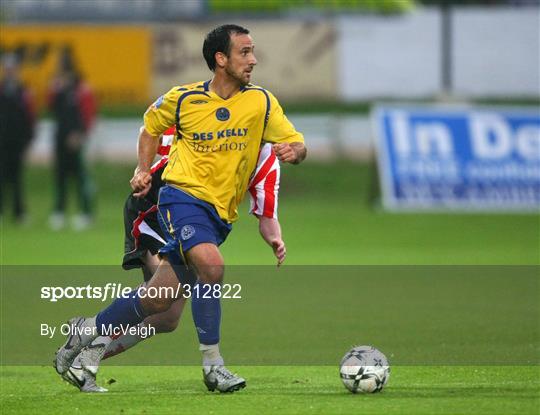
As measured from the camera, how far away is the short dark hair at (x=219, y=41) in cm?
823

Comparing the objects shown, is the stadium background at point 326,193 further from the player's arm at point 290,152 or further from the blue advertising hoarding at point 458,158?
the player's arm at point 290,152

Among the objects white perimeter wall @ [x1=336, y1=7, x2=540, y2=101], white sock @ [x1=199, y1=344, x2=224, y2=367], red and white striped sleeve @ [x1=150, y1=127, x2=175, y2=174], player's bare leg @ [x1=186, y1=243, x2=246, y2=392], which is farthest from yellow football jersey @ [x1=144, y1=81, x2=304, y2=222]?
white perimeter wall @ [x1=336, y1=7, x2=540, y2=101]

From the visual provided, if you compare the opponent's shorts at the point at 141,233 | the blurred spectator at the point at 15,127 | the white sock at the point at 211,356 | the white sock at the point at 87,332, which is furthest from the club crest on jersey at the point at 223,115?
the blurred spectator at the point at 15,127

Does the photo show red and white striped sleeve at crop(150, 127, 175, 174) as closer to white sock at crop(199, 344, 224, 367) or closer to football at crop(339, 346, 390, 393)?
white sock at crop(199, 344, 224, 367)

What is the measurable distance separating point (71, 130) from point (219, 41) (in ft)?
42.3

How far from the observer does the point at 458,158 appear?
23094mm

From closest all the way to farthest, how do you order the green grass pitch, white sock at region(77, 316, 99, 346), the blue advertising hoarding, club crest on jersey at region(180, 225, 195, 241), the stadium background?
the green grass pitch → club crest on jersey at region(180, 225, 195, 241) → white sock at region(77, 316, 99, 346) → the stadium background → the blue advertising hoarding

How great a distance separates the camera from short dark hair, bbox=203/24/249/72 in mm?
8234

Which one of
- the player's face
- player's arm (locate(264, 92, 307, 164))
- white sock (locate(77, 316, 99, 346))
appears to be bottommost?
white sock (locate(77, 316, 99, 346))

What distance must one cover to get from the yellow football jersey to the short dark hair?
18 cm

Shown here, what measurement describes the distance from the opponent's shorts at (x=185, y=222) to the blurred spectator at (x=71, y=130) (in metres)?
12.6

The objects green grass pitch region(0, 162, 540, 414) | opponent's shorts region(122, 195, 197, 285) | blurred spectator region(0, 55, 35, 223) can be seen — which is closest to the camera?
green grass pitch region(0, 162, 540, 414)

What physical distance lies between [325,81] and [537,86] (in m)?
6.73

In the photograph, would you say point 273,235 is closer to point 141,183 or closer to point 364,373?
point 141,183
